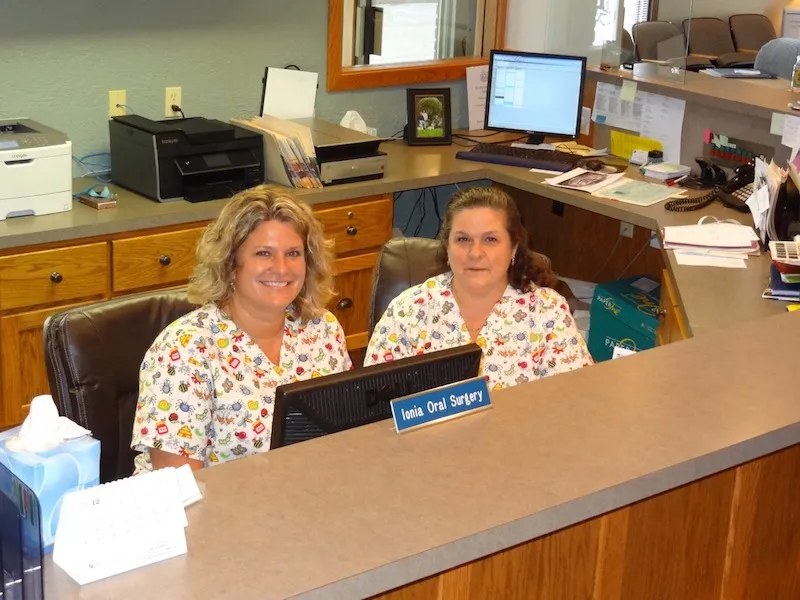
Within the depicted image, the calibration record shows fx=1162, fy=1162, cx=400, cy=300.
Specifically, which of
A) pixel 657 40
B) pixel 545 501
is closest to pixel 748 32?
pixel 657 40

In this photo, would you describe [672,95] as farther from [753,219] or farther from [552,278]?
[552,278]

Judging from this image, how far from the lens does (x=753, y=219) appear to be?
3635mm

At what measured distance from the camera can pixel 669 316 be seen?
3.37 meters

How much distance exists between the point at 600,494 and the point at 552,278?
128 cm

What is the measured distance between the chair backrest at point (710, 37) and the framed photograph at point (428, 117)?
187 inches

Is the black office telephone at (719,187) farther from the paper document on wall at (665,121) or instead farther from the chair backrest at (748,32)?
the chair backrest at (748,32)

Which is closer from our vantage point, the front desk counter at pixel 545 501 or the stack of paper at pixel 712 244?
the front desk counter at pixel 545 501

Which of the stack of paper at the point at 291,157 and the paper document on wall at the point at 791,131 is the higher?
the paper document on wall at the point at 791,131

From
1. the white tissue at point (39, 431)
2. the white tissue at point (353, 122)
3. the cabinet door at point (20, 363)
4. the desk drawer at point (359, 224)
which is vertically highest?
the white tissue at point (353, 122)

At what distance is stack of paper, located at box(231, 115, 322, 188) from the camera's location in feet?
13.1

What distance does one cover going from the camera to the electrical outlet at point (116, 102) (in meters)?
4.06

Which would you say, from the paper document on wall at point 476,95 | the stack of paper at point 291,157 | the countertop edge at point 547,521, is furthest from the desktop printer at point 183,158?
the countertop edge at point 547,521

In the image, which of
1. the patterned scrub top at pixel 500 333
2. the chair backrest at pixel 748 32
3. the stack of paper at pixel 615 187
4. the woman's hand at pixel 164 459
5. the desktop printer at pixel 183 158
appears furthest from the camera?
the chair backrest at pixel 748 32

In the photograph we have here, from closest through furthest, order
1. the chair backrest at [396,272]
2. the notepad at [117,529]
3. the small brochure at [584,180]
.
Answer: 1. the notepad at [117,529]
2. the chair backrest at [396,272]
3. the small brochure at [584,180]
